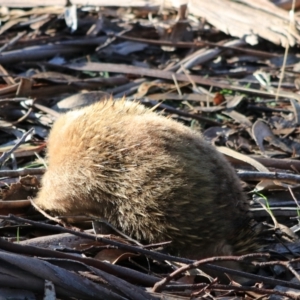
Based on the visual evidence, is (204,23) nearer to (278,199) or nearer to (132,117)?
(278,199)

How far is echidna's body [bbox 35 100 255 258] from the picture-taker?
2.93 meters

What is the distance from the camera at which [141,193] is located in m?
2.98

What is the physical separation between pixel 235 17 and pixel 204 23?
0.30m

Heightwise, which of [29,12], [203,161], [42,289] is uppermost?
[203,161]

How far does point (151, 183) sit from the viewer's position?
2.96 metres

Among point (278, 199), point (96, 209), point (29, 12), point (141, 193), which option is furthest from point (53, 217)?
point (29, 12)

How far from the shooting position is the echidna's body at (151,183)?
2.93 m

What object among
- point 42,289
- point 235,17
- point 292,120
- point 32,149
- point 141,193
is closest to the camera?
point 42,289

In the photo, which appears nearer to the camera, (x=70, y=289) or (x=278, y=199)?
(x=70, y=289)

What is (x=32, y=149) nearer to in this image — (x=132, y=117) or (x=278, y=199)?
(x=132, y=117)

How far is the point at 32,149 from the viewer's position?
4.02 meters

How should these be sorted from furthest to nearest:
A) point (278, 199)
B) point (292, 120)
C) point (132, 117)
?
1. point (292, 120)
2. point (278, 199)
3. point (132, 117)

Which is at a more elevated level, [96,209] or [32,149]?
[96,209]

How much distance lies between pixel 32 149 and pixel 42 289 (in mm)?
1589
